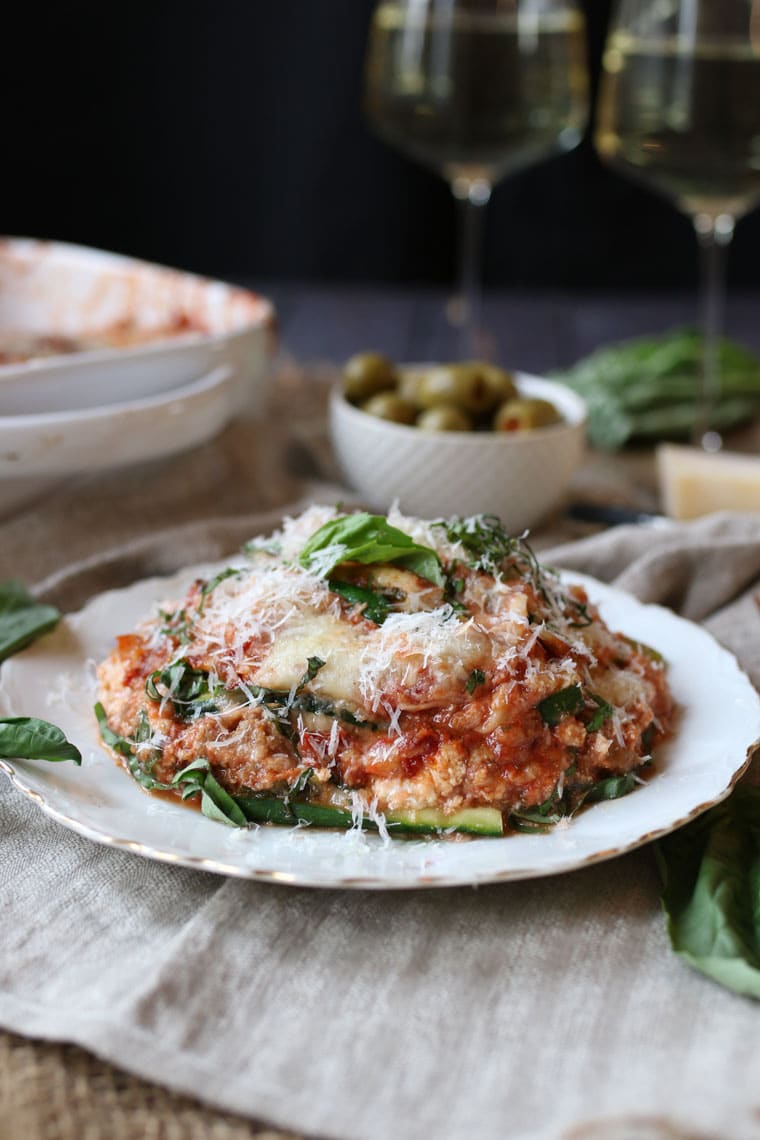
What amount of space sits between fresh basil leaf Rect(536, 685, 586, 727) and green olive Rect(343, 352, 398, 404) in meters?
1.45

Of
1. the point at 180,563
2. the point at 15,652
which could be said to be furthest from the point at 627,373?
the point at 15,652

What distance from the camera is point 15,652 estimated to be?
6.58ft

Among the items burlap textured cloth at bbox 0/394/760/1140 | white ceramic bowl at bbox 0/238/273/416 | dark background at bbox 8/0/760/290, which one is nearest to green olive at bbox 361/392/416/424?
white ceramic bowl at bbox 0/238/273/416

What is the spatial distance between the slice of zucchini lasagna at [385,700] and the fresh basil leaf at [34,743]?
0.09m

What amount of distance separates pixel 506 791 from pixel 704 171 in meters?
1.91

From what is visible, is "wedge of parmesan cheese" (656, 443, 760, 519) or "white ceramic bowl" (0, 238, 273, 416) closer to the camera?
"white ceramic bowl" (0, 238, 273, 416)

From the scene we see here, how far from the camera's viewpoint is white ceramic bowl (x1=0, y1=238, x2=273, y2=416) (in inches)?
101

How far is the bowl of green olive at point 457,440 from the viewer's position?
8.82 ft

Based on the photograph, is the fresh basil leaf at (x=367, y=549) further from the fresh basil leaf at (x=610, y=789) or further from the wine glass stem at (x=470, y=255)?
the wine glass stem at (x=470, y=255)

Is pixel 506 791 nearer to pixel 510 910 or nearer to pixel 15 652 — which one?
pixel 510 910

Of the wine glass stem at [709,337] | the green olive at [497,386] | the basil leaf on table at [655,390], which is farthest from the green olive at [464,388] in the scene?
the wine glass stem at [709,337]

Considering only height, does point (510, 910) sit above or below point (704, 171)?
below

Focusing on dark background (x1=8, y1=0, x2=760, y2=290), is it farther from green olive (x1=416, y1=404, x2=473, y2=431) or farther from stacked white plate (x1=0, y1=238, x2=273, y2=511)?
green olive (x1=416, y1=404, x2=473, y2=431)

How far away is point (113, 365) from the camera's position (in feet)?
8.54
